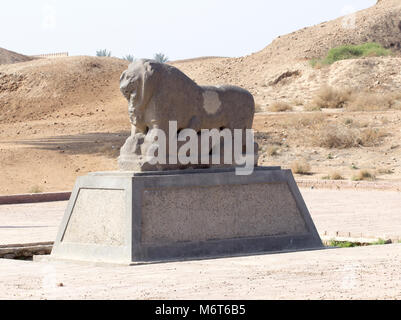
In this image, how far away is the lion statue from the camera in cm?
946

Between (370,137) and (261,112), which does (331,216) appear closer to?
(370,137)

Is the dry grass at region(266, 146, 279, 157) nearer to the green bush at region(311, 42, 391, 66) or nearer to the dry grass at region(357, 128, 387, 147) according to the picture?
the dry grass at region(357, 128, 387, 147)

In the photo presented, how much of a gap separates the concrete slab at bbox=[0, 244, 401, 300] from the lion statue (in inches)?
65.9

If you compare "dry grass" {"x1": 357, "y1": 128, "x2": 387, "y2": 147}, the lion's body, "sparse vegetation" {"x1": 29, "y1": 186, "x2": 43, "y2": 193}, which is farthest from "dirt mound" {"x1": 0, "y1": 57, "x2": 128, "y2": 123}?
the lion's body

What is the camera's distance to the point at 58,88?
4172cm

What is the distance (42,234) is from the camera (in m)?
12.1

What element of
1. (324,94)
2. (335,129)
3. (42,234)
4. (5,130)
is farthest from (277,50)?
(42,234)

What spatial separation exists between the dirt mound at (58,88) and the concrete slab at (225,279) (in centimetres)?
3013

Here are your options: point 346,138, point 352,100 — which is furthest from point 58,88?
point 346,138

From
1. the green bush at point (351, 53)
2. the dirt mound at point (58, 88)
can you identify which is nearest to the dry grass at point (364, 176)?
the dirt mound at point (58, 88)

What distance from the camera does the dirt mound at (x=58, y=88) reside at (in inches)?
1558

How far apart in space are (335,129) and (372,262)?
64.2ft

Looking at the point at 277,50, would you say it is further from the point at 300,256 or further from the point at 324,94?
the point at 300,256

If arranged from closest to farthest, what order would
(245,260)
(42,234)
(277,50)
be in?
(245,260)
(42,234)
(277,50)
